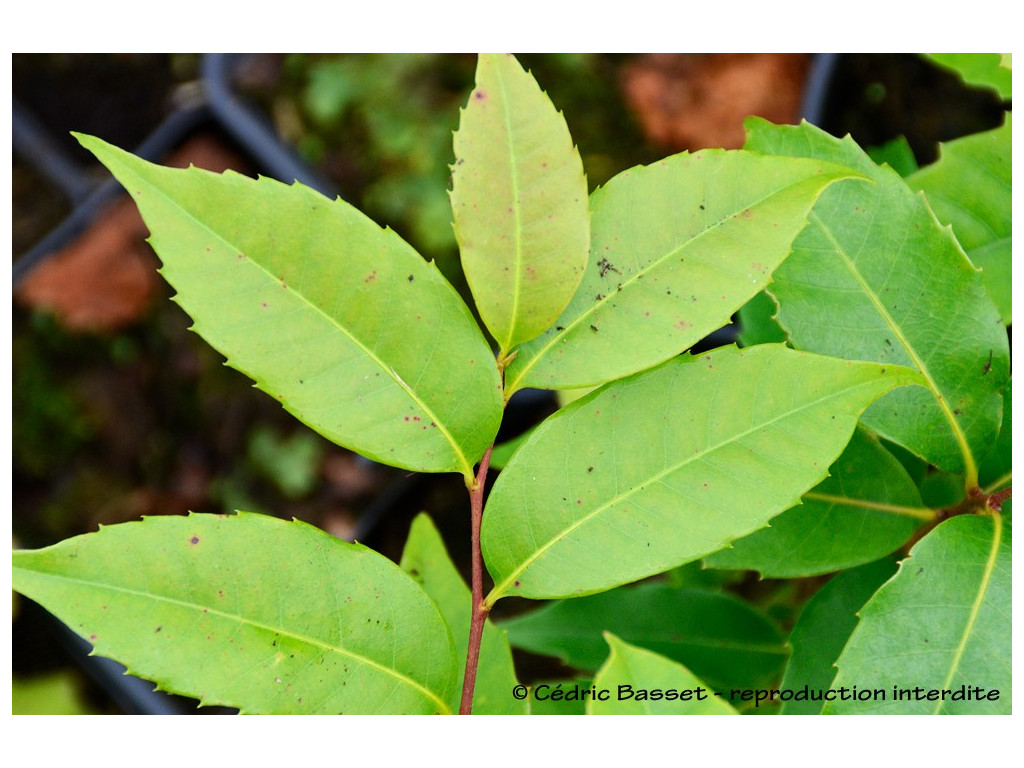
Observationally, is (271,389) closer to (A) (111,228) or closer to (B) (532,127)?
(B) (532,127)

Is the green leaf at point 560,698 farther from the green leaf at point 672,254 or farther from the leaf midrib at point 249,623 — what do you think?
the green leaf at point 672,254

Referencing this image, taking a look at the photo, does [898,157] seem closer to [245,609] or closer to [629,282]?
[629,282]

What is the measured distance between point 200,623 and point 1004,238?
625 mm

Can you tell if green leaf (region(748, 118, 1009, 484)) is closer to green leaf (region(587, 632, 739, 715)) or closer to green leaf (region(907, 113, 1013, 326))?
green leaf (region(907, 113, 1013, 326))

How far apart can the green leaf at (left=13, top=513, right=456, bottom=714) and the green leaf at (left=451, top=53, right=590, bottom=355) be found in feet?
0.57

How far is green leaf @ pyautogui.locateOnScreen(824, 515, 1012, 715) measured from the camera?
0.51 metres

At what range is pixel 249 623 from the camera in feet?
1.58

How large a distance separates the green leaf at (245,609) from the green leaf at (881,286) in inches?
12.2

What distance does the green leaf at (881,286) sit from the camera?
0.55m

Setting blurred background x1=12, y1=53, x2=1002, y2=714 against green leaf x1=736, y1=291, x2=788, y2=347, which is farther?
blurred background x1=12, y1=53, x2=1002, y2=714

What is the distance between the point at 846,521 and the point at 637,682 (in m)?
0.27

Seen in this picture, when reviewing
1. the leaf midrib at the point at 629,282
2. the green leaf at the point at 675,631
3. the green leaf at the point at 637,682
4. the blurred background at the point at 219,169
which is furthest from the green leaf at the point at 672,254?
the blurred background at the point at 219,169

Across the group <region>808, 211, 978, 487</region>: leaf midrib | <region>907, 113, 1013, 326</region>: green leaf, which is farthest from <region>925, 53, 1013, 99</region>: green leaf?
<region>808, 211, 978, 487</region>: leaf midrib

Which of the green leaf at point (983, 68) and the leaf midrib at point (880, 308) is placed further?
the green leaf at point (983, 68)
